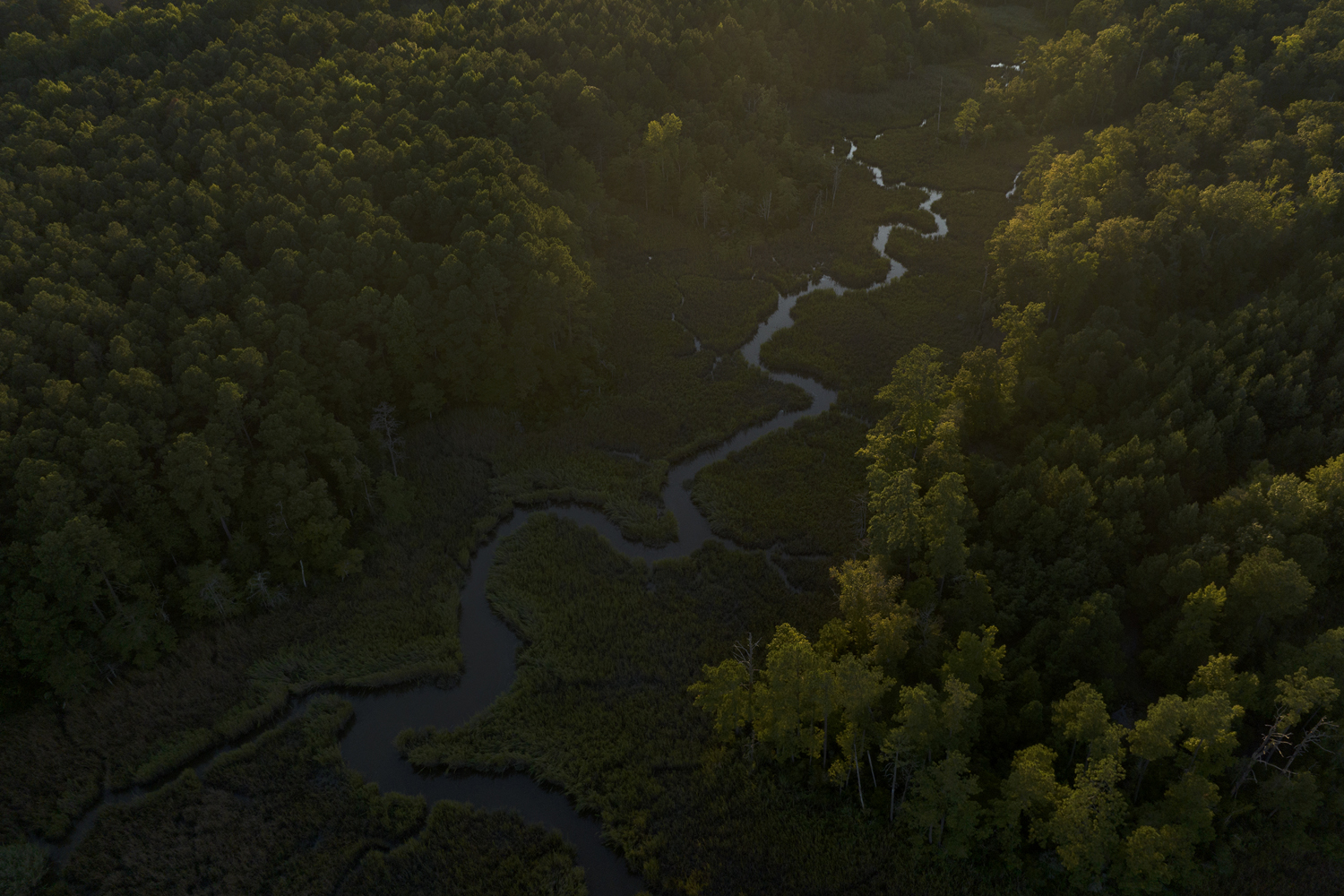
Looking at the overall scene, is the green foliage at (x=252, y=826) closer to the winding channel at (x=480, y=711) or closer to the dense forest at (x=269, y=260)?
the winding channel at (x=480, y=711)

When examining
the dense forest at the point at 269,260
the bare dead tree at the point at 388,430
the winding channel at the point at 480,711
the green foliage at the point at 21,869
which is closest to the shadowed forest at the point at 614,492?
the green foliage at the point at 21,869

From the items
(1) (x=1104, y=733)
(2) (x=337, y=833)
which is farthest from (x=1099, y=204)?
(2) (x=337, y=833)

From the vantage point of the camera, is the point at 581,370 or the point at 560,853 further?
the point at 581,370

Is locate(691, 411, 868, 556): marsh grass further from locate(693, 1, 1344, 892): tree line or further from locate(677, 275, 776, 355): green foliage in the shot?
locate(677, 275, 776, 355): green foliage

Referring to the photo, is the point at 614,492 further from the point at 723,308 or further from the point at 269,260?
the point at 269,260

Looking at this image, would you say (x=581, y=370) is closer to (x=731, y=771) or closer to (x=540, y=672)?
(x=540, y=672)

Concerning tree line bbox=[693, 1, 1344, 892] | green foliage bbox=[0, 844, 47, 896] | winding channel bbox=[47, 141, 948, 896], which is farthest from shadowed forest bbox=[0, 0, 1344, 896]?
winding channel bbox=[47, 141, 948, 896]
